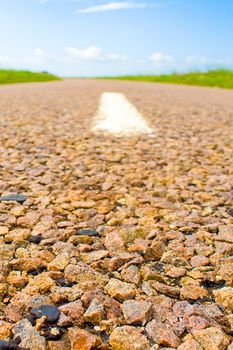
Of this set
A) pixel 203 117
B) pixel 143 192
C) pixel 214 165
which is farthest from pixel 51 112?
pixel 143 192

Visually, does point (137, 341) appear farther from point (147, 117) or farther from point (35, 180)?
point (147, 117)

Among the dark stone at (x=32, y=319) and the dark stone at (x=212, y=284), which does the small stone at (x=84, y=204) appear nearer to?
the dark stone at (x=212, y=284)

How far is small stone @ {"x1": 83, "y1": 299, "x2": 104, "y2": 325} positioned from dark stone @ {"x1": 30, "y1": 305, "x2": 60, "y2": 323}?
14cm

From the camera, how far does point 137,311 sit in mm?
2096

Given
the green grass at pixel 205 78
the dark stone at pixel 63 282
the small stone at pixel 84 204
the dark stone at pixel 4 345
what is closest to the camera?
the dark stone at pixel 4 345

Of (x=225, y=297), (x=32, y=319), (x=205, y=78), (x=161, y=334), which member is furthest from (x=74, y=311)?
(x=205, y=78)

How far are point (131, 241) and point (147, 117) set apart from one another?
21.4ft

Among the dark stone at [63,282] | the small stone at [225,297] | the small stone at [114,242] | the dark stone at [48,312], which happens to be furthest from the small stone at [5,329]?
the small stone at [225,297]

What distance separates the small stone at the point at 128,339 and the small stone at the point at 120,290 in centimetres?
27

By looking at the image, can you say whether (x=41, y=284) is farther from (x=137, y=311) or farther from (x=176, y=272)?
(x=176, y=272)

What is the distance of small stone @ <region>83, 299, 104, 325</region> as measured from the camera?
2.04m

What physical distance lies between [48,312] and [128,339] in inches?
16.6

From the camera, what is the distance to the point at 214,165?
200 inches

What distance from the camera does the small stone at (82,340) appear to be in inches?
72.9
